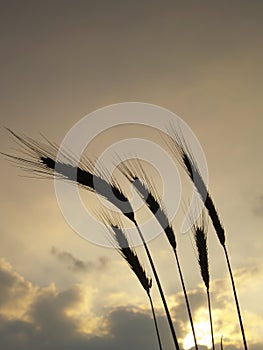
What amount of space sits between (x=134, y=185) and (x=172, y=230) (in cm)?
44

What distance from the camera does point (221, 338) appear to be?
3.96 metres

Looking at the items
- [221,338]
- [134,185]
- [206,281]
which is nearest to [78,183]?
[134,185]

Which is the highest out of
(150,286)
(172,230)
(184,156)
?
(184,156)

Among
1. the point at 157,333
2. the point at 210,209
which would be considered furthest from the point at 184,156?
the point at 157,333

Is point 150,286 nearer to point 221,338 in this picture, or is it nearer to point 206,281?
point 206,281

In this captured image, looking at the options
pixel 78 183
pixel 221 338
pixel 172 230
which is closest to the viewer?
pixel 78 183

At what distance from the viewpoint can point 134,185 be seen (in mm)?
3729

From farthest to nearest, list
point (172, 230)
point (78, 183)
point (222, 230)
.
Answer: point (222, 230) → point (172, 230) → point (78, 183)

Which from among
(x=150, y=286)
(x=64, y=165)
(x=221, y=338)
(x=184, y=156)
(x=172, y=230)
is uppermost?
(x=184, y=156)

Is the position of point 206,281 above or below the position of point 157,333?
above

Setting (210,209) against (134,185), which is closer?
(134,185)

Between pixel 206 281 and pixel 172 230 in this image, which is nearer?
pixel 172 230

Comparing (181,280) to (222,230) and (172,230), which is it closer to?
(172,230)

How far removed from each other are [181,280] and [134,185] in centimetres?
82
